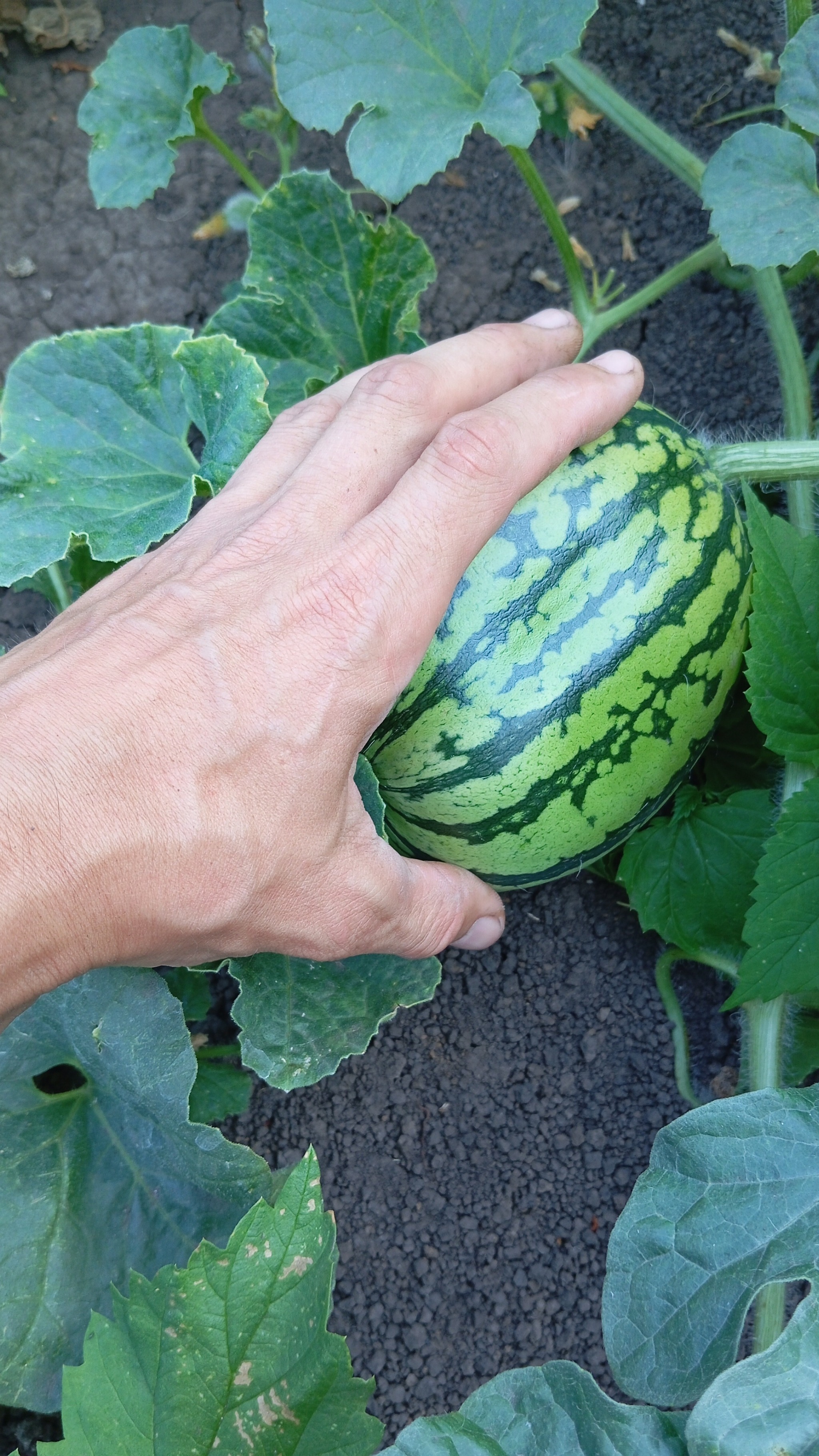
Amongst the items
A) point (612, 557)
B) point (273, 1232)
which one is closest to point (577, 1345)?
point (273, 1232)

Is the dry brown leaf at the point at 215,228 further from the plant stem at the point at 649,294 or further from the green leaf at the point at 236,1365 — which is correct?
the green leaf at the point at 236,1365

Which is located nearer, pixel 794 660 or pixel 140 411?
pixel 794 660

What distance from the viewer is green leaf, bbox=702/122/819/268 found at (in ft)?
5.51

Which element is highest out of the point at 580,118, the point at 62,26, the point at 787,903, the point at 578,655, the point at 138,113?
the point at 62,26

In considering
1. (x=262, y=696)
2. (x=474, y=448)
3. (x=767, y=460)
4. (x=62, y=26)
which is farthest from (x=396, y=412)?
(x=62, y=26)

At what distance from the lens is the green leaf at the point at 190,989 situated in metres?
2.04

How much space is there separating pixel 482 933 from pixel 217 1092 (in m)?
0.64

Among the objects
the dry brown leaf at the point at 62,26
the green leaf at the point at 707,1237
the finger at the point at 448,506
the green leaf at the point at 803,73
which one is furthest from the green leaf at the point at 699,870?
the dry brown leaf at the point at 62,26

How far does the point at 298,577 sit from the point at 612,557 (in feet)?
1.66

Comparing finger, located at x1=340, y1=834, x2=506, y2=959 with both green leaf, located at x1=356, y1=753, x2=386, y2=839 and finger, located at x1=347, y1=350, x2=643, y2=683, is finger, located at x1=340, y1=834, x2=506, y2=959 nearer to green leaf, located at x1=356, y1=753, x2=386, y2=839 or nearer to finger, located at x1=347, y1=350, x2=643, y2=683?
green leaf, located at x1=356, y1=753, x2=386, y2=839

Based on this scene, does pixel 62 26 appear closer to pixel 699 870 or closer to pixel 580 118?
pixel 580 118

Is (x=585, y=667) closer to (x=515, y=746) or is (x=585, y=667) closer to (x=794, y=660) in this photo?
(x=515, y=746)

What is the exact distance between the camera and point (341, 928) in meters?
1.42

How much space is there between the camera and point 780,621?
1.66m
